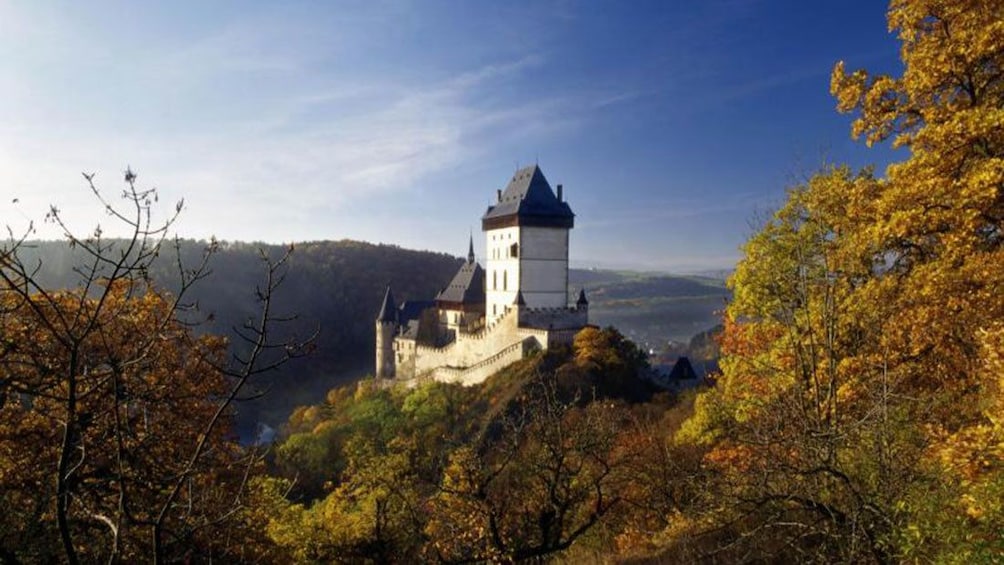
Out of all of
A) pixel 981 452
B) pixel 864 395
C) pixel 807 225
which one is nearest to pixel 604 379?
pixel 807 225

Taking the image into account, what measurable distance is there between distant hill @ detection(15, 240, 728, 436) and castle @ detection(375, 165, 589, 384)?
49616 millimetres

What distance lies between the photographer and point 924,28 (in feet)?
32.4

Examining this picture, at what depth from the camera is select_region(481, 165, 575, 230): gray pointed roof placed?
39875 mm

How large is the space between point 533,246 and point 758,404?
104ft

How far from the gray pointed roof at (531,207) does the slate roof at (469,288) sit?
6.86 meters

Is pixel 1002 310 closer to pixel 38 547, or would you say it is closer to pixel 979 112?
pixel 979 112

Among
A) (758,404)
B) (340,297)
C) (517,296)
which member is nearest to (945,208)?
(758,404)

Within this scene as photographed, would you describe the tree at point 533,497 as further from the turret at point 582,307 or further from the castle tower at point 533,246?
the castle tower at point 533,246

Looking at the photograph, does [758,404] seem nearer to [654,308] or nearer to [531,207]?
[531,207]

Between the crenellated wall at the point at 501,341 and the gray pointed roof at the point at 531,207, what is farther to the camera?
the gray pointed roof at the point at 531,207

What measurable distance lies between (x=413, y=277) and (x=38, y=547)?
13589cm

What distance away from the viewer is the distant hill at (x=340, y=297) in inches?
4063

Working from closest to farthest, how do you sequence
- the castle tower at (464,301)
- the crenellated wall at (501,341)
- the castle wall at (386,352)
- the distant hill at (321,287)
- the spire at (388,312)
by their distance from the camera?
the crenellated wall at (501,341)
the castle tower at (464,301)
the castle wall at (386,352)
the spire at (388,312)
the distant hill at (321,287)

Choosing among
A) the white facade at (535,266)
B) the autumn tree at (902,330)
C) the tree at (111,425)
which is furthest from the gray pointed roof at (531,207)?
the autumn tree at (902,330)
